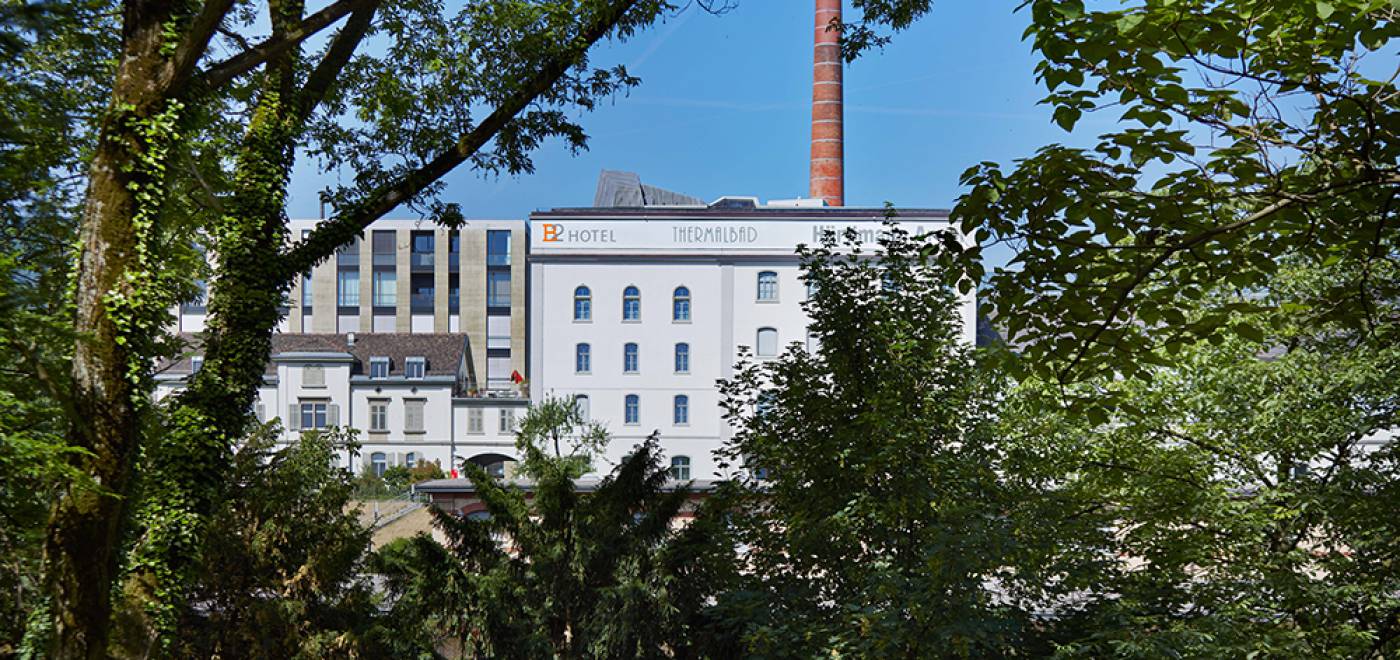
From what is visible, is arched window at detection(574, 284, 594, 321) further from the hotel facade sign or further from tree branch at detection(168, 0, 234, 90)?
tree branch at detection(168, 0, 234, 90)

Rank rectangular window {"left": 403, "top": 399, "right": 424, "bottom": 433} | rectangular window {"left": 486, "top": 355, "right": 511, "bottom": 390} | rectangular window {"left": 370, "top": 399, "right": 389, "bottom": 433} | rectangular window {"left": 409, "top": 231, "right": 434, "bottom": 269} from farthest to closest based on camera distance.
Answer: rectangular window {"left": 409, "top": 231, "right": 434, "bottom": 269}, rectangular window {"left": 486, "top": 355, "right": 511, "bottom": 390}, rectangular window {"left": 403, "top": 399, "right": 424, "bottom": 433}, rectangular window {"left": 370, "top": 399, "right": 389, "bottom": 433}

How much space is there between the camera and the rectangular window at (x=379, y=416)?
61594 millimetres

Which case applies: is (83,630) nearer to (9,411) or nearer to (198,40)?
(9,411)

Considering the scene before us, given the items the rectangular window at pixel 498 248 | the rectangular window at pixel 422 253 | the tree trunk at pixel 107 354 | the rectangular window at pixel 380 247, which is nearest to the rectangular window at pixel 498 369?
the rectangular window at pixel 498 248

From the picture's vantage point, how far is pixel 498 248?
75.8m

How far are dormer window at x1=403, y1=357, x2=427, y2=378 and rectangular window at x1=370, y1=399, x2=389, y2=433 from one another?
1958mm

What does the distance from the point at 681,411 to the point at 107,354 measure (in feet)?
160

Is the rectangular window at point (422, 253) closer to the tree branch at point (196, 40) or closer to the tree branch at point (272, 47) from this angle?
the tree branch at point (272, 47)

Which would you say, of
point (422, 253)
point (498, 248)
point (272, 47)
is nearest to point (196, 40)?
point (272, 47)

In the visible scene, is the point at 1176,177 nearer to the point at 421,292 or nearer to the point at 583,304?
the point at 583,304

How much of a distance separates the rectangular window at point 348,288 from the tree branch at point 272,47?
6799 centimetres

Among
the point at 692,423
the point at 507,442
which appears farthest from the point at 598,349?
the point at 507,442

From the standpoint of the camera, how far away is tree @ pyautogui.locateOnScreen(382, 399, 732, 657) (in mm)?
13602

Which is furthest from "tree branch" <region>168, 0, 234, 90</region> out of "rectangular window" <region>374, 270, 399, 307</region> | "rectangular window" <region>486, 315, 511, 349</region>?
"rectangular window" <region>374, 270, 399, 307</region>
